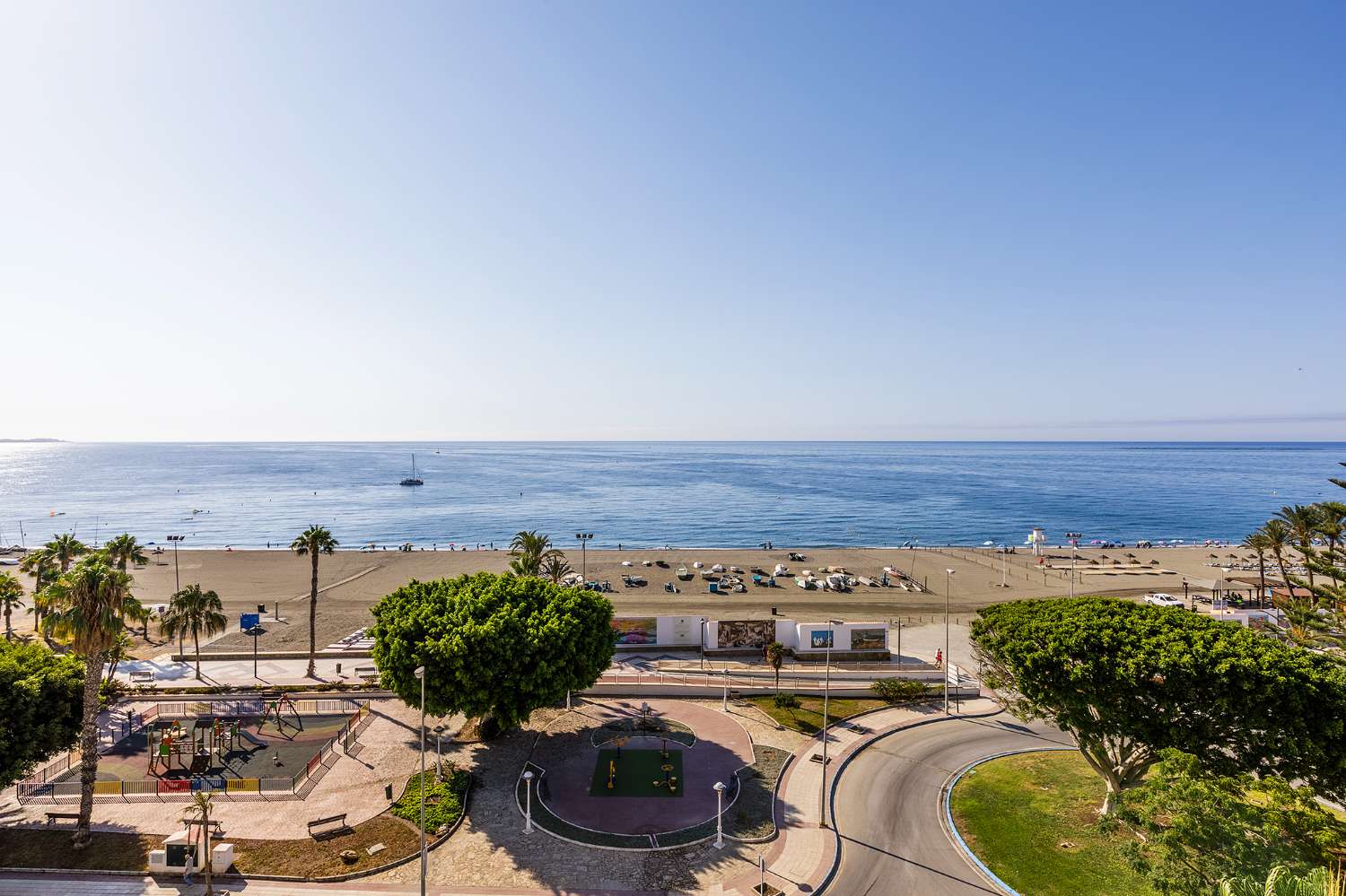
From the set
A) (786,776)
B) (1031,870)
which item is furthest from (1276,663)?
(786,776)

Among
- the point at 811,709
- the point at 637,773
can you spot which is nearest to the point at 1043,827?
the point at 811,709

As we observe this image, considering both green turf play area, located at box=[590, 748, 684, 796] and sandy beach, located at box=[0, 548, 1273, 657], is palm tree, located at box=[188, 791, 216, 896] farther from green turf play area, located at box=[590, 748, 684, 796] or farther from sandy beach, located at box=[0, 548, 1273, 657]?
sandy beach, located at box=[0, 548, 1273, 657]

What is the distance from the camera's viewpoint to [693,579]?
279ft

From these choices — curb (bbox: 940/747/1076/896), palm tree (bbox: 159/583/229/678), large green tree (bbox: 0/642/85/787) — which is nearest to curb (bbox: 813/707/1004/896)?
curb (bbox: 940/747/1076/896)

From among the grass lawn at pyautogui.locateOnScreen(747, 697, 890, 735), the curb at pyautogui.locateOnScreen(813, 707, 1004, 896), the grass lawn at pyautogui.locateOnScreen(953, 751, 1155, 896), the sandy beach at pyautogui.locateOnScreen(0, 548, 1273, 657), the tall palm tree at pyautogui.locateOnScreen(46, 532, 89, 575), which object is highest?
the tall palm tree at pyautogui.locateOnScreen(46, 532, 89, 575)

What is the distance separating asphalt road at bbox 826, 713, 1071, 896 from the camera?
993 inches

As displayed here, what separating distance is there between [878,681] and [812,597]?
31.9 meters

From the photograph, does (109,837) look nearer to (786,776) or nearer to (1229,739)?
(786,776)

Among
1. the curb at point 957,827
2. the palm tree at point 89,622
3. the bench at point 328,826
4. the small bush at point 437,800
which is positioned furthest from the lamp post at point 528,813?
the curb at point 957,827

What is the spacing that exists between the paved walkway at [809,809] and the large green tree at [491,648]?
12699 mm

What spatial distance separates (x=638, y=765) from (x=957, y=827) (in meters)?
16.5

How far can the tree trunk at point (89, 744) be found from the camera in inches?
1041

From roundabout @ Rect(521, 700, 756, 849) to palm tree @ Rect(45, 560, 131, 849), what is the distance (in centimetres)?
1949

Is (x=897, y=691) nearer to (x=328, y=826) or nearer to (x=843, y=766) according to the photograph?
(x=843, y=766)
